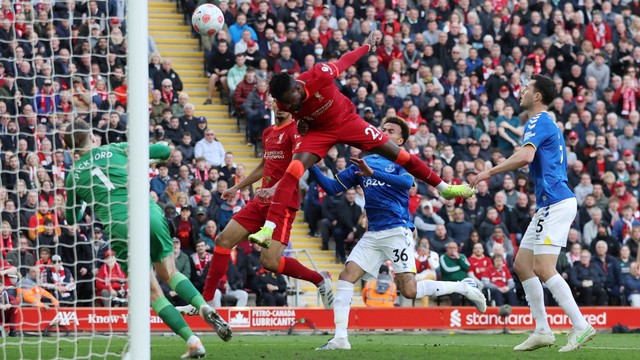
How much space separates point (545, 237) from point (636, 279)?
36.3 ft

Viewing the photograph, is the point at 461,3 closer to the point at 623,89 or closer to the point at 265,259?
the point at 623,89

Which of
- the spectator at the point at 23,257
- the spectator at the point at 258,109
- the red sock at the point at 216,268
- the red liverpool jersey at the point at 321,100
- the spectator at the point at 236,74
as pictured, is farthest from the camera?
the spectator at the point at 236,74

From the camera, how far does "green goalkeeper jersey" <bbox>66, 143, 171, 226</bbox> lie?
38.6 feet

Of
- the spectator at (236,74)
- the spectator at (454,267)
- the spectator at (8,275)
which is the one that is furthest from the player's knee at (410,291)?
the spectator at (236,74)

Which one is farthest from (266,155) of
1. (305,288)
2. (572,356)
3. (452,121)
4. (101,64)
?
(452,121)

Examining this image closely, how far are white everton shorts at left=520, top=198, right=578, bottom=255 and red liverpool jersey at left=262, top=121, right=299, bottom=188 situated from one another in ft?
10.5

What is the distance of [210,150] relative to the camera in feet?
77.1

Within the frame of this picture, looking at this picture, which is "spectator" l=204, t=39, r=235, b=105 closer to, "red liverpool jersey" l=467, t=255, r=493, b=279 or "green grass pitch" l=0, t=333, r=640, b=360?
"red liverpool jersey" l=467, t=255, r=493, b=279

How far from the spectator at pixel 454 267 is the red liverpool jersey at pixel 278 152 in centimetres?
817

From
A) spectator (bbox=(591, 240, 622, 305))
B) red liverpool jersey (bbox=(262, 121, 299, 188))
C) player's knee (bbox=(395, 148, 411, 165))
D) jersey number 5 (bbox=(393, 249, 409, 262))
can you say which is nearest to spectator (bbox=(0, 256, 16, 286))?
red liverpool jersey (bbox=(262, 121, 299, 188))

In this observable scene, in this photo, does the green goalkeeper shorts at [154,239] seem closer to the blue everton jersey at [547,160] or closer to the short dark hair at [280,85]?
the short dark hair at [280,85]

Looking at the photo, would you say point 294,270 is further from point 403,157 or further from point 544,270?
point 544,270

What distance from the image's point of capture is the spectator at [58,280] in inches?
647

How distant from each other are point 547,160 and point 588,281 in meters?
10.4
